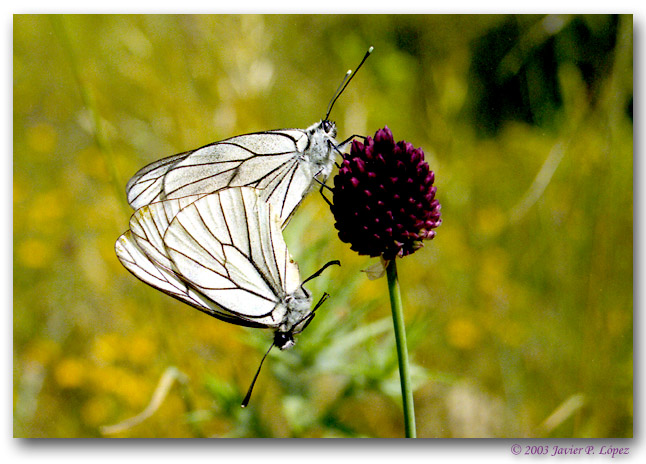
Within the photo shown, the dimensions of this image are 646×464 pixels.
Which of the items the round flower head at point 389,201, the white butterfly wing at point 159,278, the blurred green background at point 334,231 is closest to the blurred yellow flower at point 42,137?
the blurred green background at point 334,231

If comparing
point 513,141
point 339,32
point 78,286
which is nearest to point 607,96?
point 513,141

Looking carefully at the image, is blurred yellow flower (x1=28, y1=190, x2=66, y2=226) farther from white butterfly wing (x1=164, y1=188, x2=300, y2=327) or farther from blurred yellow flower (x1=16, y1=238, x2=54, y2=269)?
white butterfly wing (x1=164, y1=188, x2=300, y2=327)

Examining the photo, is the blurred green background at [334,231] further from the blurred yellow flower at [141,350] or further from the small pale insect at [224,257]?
the small pale insect at [224,257]

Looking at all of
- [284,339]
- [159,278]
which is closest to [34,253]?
[159,278]

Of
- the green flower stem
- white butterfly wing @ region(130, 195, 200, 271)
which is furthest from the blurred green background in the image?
the green flower stem

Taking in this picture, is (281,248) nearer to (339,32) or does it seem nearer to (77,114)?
(339,32)

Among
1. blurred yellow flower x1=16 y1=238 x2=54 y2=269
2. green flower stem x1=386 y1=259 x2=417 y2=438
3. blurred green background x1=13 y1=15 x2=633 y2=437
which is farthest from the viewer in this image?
blurred yellow flower x1=16 y1=238 x2=54 y2=269
